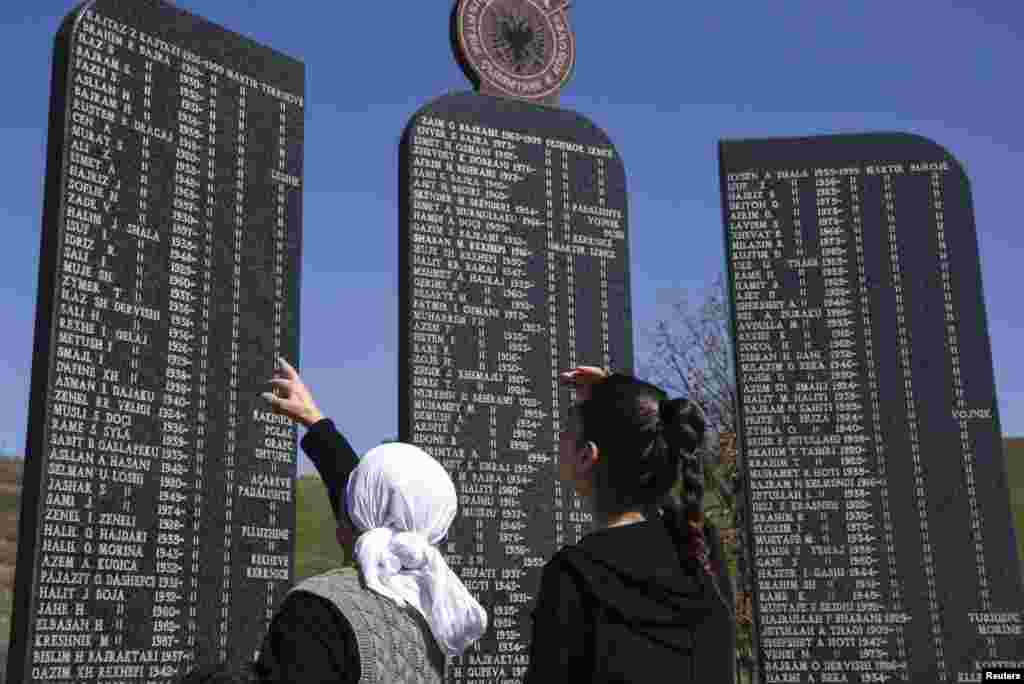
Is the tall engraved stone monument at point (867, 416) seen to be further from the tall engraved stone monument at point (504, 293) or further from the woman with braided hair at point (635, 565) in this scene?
the woman with braided hair at point (635, 565)

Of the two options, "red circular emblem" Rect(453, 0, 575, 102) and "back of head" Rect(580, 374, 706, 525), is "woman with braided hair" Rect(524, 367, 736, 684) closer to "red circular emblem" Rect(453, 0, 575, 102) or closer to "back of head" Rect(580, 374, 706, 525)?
"back of head" Rect(580, 374, 706, 525)

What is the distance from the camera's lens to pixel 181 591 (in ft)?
Result: 28.2

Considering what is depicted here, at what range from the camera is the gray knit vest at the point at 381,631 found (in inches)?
142

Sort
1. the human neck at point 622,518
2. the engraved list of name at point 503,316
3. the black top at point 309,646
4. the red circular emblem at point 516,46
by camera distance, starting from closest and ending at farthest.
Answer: the black top at point 309,646 → the human neck at point 622,518 → the engraved list of name at point 503,316 → the red circular emblem at point 516,46

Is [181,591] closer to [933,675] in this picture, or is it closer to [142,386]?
[142,386]

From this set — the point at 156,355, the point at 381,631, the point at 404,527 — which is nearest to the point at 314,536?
the point at 156,355

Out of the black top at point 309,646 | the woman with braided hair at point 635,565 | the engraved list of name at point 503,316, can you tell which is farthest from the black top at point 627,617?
the engraved list of name at point 503,316

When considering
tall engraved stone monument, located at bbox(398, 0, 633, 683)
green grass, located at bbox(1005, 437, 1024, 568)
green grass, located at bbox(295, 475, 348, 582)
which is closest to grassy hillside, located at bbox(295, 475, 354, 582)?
green grass, located at bbox(295, 475, 348, 582)

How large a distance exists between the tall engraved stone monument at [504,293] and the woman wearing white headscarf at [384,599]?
21.2 ft

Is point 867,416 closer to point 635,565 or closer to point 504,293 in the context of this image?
point 504,293

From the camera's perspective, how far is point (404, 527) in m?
3.83

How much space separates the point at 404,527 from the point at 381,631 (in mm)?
330

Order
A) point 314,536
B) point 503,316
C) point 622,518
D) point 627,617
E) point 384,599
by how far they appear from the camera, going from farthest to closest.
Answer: point 314,536 → point 503,316 → point 622,518 → point 384,599 → point 627,617

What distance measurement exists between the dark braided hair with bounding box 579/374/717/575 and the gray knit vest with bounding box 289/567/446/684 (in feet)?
2.31
